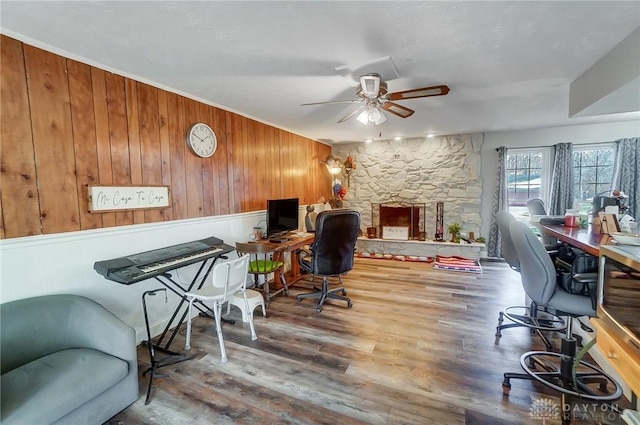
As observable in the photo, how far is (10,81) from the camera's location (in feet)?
5.64

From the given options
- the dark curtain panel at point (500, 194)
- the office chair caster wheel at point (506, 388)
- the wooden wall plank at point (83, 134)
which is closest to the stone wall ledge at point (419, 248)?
Result: the dark curtain panel at point (500, 194)

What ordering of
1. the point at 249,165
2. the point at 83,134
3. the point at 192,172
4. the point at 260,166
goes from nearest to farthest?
1. the point at 83,134
2. the point at 192,172
3. the point at 249,165
4. the point at 260,166

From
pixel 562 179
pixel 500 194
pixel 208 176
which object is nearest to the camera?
pixel 208 176

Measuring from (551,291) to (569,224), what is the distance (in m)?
1.16

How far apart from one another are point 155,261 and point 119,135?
107 centimetres

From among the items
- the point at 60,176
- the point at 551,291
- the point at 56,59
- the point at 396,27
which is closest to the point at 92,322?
the point at 60,176

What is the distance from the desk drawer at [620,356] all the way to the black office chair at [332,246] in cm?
207

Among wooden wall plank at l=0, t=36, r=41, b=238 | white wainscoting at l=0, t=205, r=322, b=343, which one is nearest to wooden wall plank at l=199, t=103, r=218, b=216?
white wainscoting at l=0, t=205, r=322, b=343

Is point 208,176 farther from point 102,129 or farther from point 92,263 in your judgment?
point 92,263

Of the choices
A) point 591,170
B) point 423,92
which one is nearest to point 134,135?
point 423,92

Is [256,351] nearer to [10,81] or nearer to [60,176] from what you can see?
[60,176]

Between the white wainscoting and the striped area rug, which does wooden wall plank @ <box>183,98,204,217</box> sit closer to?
the white wainscoting

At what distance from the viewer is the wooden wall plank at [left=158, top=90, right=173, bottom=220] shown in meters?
2.61

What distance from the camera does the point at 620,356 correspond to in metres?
1.06
